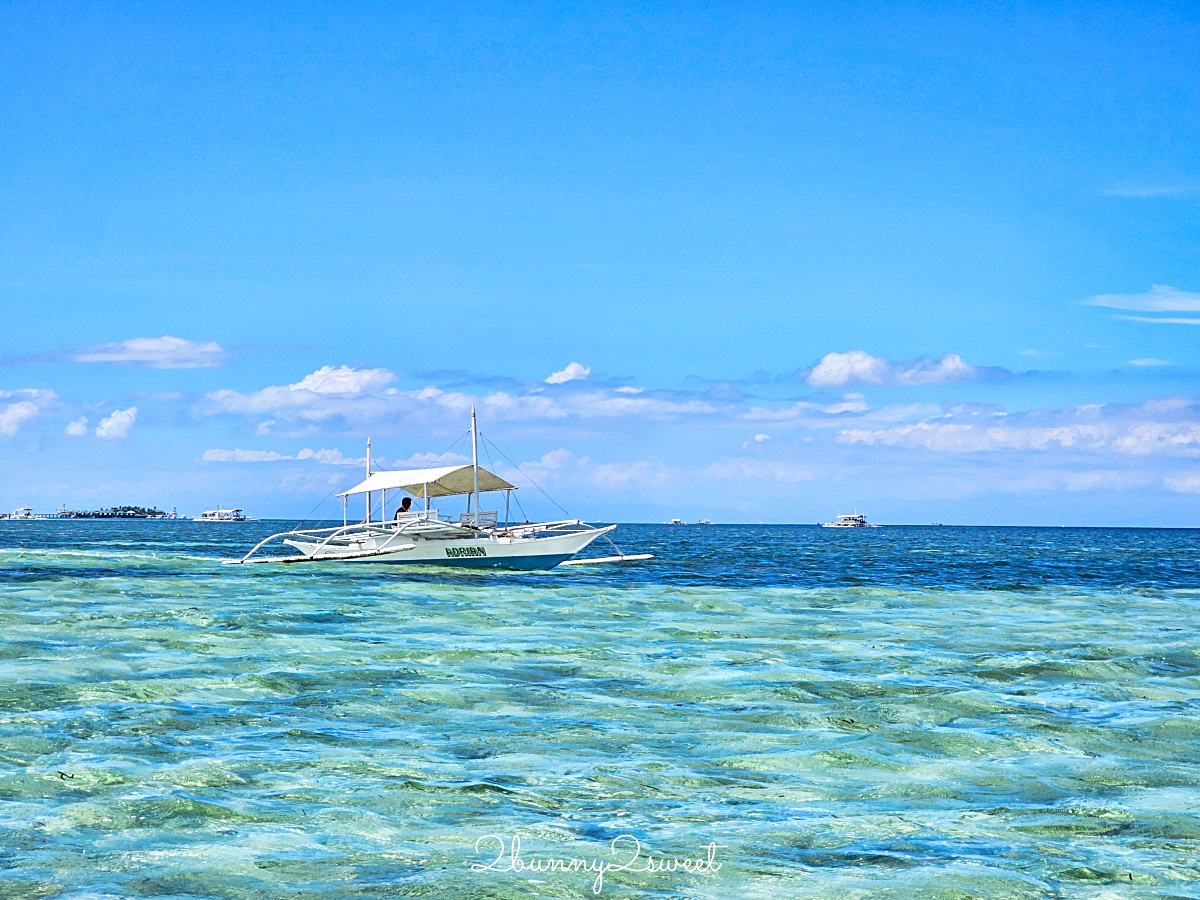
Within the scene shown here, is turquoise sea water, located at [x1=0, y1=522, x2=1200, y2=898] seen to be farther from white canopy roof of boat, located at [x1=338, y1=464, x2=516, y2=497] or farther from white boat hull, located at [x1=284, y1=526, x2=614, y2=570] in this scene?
white canopy roof of boat, located at [x1=338, y1=464, x2=516, y2=497]

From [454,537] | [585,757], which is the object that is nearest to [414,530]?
[454,537]

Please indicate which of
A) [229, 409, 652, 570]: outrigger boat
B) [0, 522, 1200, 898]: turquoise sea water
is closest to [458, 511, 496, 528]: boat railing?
[229, 409, 652, 570]: outrigger boat

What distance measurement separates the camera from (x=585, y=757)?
12938 millimetres

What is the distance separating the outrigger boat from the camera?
180ft

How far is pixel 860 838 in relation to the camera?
389 inches

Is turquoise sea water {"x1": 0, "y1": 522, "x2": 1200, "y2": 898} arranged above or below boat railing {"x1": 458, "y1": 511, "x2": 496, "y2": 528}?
below

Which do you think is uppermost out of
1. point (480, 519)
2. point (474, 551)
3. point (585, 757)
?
point (480, 519)

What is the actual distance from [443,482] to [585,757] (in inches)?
1872

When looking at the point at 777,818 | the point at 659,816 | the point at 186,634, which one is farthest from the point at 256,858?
the point at 186,634

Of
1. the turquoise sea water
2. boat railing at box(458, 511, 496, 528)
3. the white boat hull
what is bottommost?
the turquoise sea water

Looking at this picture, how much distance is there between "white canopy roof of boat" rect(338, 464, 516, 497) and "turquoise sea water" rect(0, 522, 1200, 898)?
2891 centimetres

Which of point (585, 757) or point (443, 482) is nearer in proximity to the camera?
point (585, 757)

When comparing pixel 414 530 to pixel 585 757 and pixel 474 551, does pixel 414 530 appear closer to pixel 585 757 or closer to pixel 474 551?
pixel 474 551

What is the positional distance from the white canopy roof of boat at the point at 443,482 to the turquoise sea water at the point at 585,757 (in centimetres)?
2891
